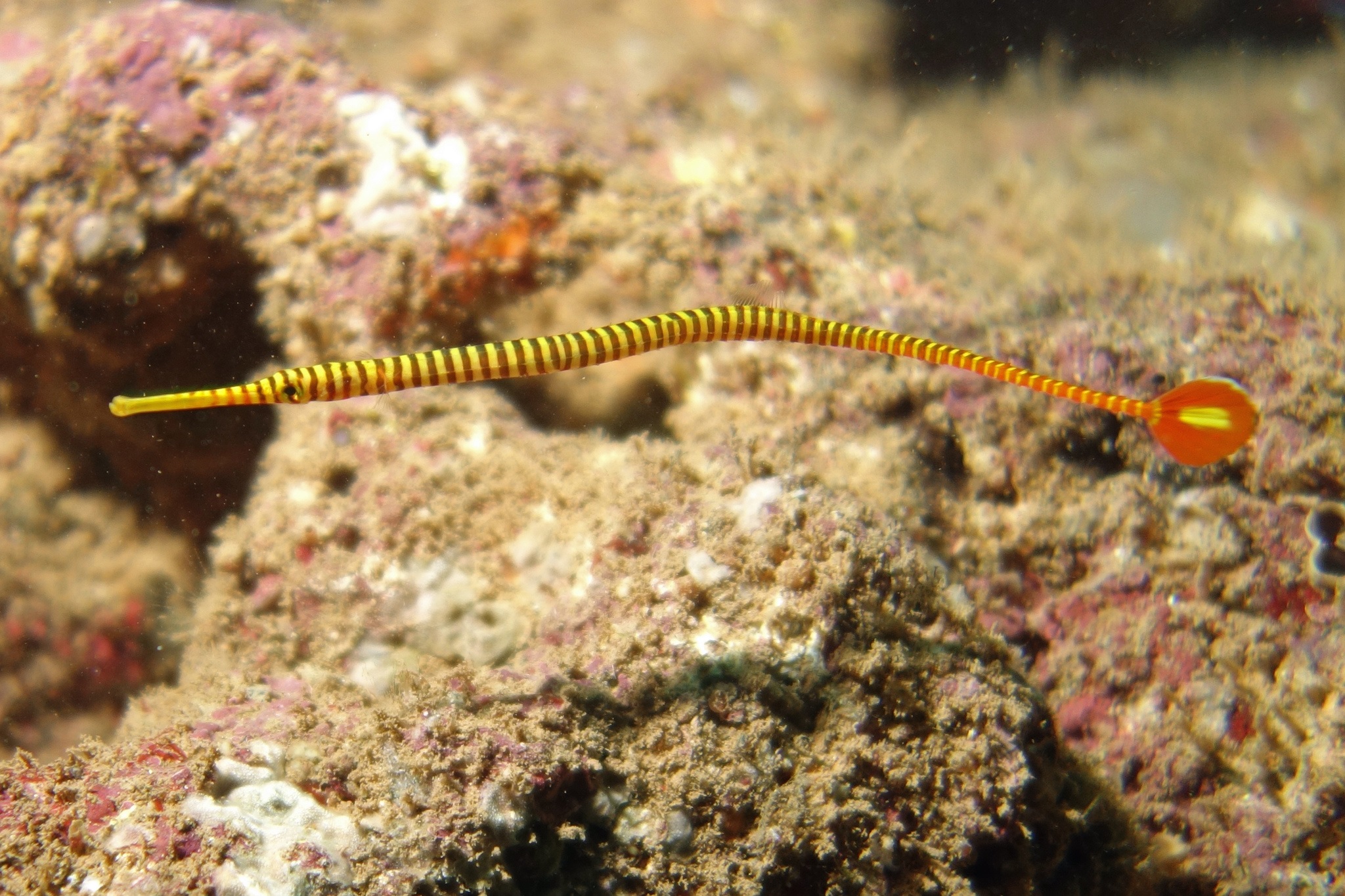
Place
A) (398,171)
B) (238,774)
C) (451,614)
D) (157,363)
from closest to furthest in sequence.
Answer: (238,774)
(451,614)
(398,171)
(157,363)

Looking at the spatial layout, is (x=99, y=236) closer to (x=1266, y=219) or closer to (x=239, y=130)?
(x=239, y=130)

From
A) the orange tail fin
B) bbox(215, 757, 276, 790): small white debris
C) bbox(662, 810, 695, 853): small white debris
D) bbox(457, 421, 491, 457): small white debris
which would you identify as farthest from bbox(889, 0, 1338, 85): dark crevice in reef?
bbox(215, 757, 276, 790): small white debris

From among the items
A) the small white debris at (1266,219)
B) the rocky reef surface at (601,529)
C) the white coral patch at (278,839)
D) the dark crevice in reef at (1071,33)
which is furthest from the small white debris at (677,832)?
the dark crevice in reef at (1071,33)

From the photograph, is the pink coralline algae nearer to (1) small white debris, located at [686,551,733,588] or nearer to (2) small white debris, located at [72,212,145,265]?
(2) small white debris, located at [72,212,145,265]

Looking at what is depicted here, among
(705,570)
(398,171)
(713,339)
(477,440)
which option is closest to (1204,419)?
(713,339)

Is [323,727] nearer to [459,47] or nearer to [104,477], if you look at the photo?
[104,477]

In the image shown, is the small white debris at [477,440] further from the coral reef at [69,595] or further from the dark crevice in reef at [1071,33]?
the dark crevice in reef at [1071,33]
